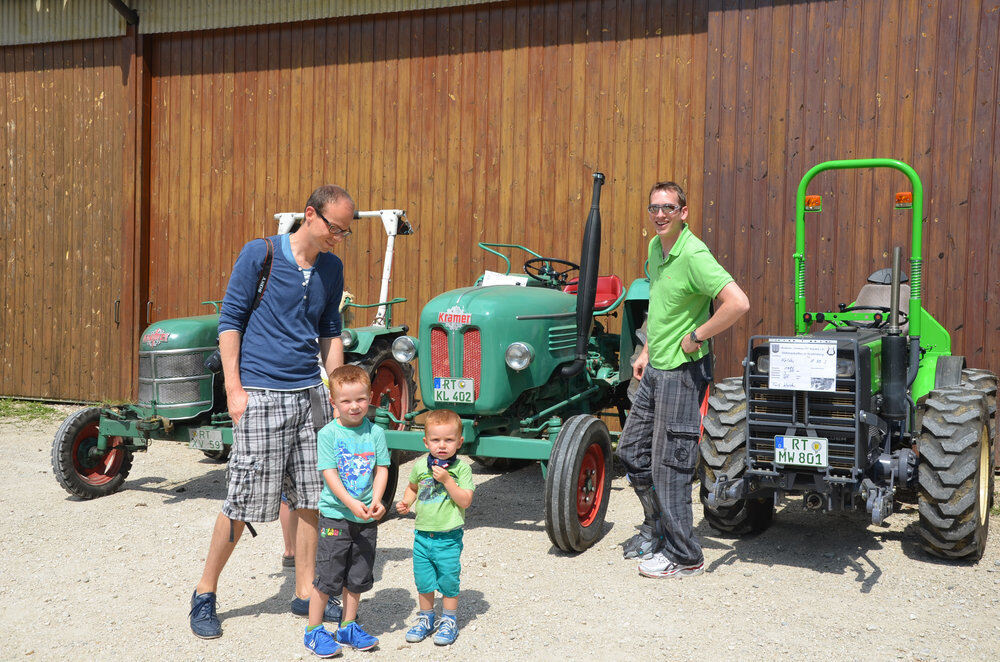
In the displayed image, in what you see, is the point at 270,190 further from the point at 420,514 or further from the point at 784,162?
the point at 420,514

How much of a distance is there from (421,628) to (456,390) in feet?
A: 5.24

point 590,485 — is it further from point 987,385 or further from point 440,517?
point 987,385

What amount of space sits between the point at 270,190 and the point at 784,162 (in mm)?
4779

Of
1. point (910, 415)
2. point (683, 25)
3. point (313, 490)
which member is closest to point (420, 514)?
point (313, 490)

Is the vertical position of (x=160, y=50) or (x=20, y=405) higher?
(x=160, y=50)

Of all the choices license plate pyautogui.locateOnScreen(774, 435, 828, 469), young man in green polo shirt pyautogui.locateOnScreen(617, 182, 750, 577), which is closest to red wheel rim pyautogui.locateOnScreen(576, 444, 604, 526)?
young man in green polo shirt pyautogui.locateOnScreen(617, 182, 750, 577)

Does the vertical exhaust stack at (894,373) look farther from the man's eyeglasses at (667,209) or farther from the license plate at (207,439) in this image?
→ the license plate at (207,439)

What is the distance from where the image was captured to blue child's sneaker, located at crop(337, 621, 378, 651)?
3.45 metres

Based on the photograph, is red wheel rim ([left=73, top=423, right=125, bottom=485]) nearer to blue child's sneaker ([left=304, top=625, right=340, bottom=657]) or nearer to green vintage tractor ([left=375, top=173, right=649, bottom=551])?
green vintage tractor ([left=375, top=173, right=649, bottom=551])

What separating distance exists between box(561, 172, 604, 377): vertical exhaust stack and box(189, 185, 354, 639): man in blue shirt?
157 centimetres

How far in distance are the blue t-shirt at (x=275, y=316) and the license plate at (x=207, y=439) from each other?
1.95 meters

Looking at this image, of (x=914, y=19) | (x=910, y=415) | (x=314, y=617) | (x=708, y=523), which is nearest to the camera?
(x=314, y=617)

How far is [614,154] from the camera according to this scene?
7.70 m

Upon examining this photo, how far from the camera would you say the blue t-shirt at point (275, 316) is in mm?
3637
